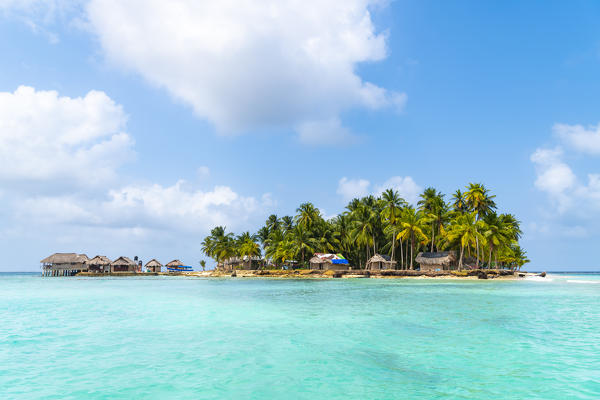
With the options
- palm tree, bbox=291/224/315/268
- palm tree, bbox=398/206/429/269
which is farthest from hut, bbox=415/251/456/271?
Answer: palm tree, bbox=291/224/315/268

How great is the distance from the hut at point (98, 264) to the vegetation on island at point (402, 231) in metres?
29.3

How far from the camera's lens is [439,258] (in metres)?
51.9

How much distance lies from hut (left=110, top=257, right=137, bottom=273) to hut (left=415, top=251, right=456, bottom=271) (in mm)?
60176

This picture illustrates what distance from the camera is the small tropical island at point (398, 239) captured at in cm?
4872

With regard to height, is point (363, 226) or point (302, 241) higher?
point (363, 226)

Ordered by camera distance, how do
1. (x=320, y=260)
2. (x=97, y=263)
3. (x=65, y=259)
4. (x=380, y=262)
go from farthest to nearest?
1. (x=97, y=263)
2. (x=65, y=259)
3. (x=320, y=260)
4. (x=380, y=262)

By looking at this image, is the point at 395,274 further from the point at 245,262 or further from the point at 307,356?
the point at 307,356

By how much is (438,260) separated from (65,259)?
68.8m

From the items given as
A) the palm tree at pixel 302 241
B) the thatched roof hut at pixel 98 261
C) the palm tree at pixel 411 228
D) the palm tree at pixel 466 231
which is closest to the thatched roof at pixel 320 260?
the palm tree at pixel 302 241

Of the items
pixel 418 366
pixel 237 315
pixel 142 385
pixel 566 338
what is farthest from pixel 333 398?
pixel 237 315

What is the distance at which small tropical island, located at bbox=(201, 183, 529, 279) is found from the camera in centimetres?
4872

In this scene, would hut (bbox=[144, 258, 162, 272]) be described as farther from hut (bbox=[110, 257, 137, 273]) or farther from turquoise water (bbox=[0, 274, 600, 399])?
turquoise water (bbox=[0, 274, 600, 399])

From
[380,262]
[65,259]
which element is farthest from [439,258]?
[65,259]

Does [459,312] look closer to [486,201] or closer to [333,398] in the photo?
[333,398]
